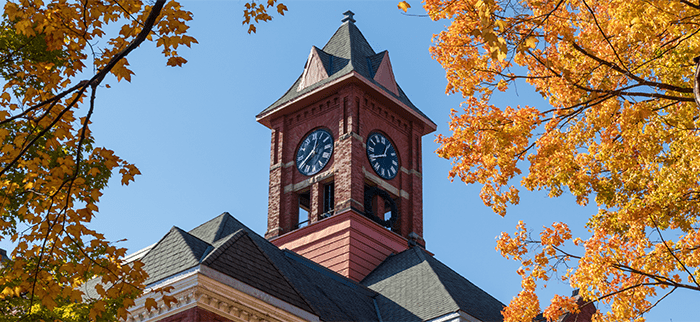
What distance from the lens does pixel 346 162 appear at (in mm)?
34031

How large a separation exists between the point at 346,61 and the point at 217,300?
20.7m

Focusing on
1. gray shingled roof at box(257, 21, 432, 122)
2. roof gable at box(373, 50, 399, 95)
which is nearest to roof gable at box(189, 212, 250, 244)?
gray shingled roof at box(257, 21, 432, 122)

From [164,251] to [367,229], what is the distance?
1360 cm

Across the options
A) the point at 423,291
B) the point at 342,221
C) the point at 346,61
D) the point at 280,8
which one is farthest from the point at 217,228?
the point at 280,8

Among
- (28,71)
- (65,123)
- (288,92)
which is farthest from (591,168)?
(288,92)

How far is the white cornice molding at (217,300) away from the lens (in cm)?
1783

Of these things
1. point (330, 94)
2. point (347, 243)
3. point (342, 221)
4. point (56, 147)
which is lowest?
point (56, 147)

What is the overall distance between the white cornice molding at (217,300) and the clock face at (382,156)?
1729 centimetres

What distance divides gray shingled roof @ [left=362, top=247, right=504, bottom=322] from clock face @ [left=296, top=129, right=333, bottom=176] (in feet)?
19.1

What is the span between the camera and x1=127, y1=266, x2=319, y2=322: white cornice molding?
17828 mm

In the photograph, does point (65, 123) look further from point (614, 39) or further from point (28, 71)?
point (614, 39)

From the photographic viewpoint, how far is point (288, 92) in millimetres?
38750

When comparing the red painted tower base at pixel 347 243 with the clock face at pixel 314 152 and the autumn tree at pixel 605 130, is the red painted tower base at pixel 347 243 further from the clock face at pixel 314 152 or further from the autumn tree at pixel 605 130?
the autumn tree at pixel 605 130

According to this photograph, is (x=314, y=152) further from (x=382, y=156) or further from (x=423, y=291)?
(x=423, y=291)
